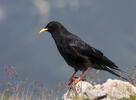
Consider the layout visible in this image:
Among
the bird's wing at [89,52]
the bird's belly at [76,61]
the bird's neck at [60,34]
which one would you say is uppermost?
the bird's neck at [60,34]

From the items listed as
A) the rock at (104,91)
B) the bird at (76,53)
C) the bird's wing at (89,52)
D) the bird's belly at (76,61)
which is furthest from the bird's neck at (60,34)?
the rock at (104,91)

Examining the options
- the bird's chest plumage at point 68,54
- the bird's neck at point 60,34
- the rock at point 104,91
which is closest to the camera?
the rock at point 104,91

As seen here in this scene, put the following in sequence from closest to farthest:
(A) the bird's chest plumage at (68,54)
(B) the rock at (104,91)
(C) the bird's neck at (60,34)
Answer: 1. (B) the rock at (104,91)
2. (A) the bird's chest plumage at (68,54)
3. (C) the bird's neck at (60,34)

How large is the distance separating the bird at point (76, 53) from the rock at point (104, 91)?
1.31ft

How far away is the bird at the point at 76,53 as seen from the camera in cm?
666

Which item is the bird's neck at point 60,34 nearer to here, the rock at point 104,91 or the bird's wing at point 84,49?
the bird's wing at point 84,49

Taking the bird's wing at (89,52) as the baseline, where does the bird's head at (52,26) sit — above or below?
above

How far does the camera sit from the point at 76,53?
6.69 metres

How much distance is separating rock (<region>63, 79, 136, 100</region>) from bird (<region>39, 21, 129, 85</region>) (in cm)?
40

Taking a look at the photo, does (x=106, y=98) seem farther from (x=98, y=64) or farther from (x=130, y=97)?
(x=98, y=64)

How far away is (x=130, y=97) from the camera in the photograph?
6.12m

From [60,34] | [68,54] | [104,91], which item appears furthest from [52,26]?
[104,91]

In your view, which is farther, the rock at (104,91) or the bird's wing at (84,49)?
the bird's wing at (84,49)

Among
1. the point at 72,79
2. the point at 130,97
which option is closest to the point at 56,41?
the point at 72,79
